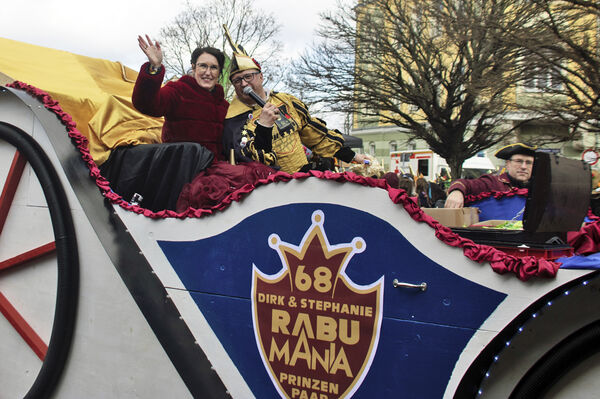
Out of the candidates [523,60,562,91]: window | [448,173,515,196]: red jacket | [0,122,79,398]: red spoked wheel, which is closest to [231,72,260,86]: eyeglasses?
[0,122,79,398]: red spoked wheel

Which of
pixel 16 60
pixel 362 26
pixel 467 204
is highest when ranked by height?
pixel 362 26

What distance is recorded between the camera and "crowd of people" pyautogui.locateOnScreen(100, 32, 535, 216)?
7.70ft

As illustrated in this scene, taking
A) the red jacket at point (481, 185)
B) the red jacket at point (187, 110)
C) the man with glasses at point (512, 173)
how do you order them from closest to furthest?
1. the red jacket at point (187, 110)
2. the red jacket at point (481, 185)
3. the man with glasses at point (512, 173)

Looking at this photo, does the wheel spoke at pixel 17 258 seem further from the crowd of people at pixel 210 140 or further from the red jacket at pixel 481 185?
the red jacket at pixel 481 185

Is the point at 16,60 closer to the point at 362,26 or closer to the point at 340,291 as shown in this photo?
the point at 340,291

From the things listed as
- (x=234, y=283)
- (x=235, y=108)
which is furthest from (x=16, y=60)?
(x=234, y=283)

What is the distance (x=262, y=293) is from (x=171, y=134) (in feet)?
4.25

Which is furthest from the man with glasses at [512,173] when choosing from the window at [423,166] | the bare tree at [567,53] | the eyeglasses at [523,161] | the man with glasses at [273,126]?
the window at [423,166]

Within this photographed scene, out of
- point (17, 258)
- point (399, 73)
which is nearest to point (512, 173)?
point (17, 258)

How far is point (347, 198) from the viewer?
165cm

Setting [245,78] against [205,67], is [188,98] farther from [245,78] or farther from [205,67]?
[245,78]

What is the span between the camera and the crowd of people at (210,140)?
7.70 ft

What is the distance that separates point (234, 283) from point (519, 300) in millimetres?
994

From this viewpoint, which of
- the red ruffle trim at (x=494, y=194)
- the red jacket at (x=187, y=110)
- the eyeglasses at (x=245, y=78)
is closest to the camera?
the red jacket at (x=187, y=110)
